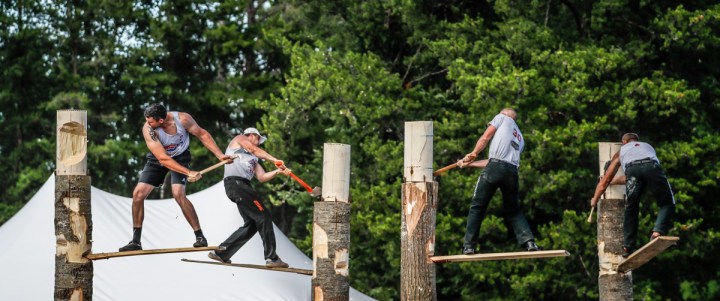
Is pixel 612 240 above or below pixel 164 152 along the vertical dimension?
below

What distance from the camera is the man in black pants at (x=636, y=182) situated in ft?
42.9

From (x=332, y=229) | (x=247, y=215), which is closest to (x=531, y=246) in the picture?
(x=332, y=229)

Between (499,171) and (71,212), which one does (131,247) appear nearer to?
(71,212)

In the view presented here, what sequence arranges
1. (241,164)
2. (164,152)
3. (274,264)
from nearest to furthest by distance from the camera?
(164,152) → (274,264) → (241,164)

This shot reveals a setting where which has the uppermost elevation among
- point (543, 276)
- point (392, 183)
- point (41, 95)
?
point (41, 95)

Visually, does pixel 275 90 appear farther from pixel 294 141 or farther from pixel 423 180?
pixel 423 180

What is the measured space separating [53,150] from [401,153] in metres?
10.4

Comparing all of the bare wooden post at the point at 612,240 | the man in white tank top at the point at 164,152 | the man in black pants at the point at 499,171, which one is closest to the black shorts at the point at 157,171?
the man in white tank top at the point at 164,152

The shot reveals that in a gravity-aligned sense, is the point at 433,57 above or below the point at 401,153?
above

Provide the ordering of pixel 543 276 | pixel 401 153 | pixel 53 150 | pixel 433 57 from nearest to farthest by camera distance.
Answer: pixel 543 276, pixel 401 153, pixel 433 57, pixel 53 150

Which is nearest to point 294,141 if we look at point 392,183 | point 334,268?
point 392,183

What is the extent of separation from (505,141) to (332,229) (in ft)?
6.12

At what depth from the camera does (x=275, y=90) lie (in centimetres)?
3058

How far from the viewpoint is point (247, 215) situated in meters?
13.1
